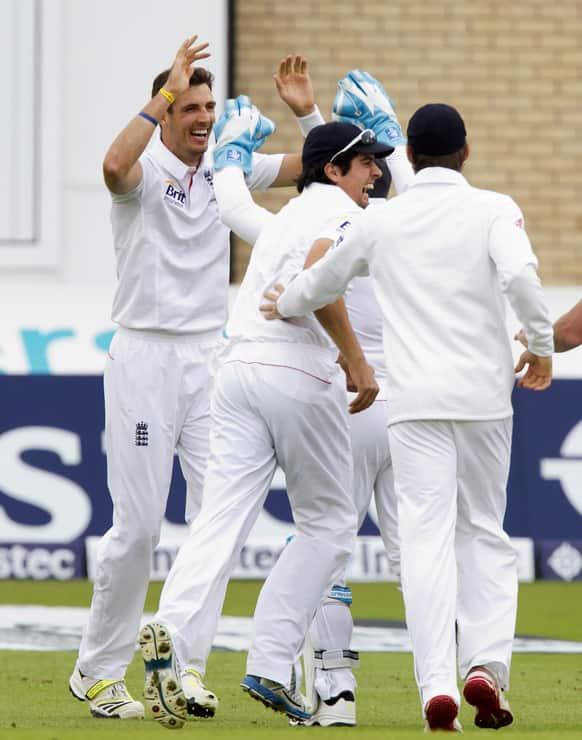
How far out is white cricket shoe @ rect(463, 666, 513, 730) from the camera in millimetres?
5723

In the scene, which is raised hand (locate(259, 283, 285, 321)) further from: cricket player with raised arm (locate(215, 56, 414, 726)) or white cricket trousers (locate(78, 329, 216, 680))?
white cricket trousers (locate(78, 329, 216, 680))

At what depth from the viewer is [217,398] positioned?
6.41 meters

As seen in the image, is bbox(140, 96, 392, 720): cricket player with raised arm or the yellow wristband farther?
the yellow wristband

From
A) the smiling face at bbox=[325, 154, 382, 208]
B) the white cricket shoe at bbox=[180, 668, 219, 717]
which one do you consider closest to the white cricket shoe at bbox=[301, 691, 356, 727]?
the white cricket shoe at bbox=[180, 668, 219, 717]

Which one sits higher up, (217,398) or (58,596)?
(217,398)

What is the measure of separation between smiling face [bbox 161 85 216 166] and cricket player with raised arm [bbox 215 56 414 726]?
0.51 feet

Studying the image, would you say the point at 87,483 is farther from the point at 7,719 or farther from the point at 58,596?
the point at 7,719

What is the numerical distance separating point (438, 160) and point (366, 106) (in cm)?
160

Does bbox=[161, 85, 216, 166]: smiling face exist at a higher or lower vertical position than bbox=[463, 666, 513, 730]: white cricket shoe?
higher

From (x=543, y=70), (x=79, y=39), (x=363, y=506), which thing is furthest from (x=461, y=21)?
(x=363, y=506)

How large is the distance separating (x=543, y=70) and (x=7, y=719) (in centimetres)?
1134

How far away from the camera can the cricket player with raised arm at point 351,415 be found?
655cm

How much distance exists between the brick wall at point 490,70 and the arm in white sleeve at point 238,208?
9.44 meters

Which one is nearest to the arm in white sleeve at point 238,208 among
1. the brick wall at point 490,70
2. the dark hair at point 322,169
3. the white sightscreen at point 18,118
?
the dark hair at point 322,169
